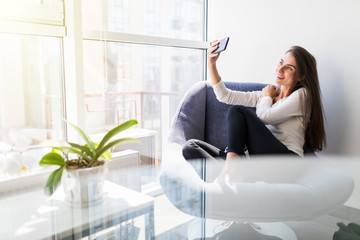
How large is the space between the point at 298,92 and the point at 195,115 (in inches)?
22.3

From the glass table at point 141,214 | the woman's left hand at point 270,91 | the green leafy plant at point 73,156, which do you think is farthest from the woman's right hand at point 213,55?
the green leafy plant at point 73,156

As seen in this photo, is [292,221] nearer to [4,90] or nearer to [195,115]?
[195,115]

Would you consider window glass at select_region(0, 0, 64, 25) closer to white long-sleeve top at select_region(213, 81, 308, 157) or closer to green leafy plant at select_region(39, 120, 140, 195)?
green leafy plant at select_region(39, 120, 140, 195)

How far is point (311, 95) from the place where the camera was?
157 cm

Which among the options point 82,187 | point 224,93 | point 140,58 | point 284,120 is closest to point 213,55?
point 224,93

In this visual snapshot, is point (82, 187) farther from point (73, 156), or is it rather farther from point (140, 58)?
point (140, 58)

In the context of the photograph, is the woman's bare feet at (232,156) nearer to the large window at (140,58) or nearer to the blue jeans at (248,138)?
the blue jeans at (248,138)

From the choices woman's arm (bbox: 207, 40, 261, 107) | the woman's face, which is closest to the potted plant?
woman's arm (bbox: 207, 40, 261, 107)

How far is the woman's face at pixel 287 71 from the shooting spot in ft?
5.36

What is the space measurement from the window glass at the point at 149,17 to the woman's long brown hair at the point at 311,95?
92cm

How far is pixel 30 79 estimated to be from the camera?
5.29 feet

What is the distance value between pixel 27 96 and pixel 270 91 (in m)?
1.25

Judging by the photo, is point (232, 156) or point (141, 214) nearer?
point (141, 214)

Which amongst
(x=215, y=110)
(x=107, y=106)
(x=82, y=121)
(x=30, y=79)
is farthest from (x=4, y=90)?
(x=215, y=110)
